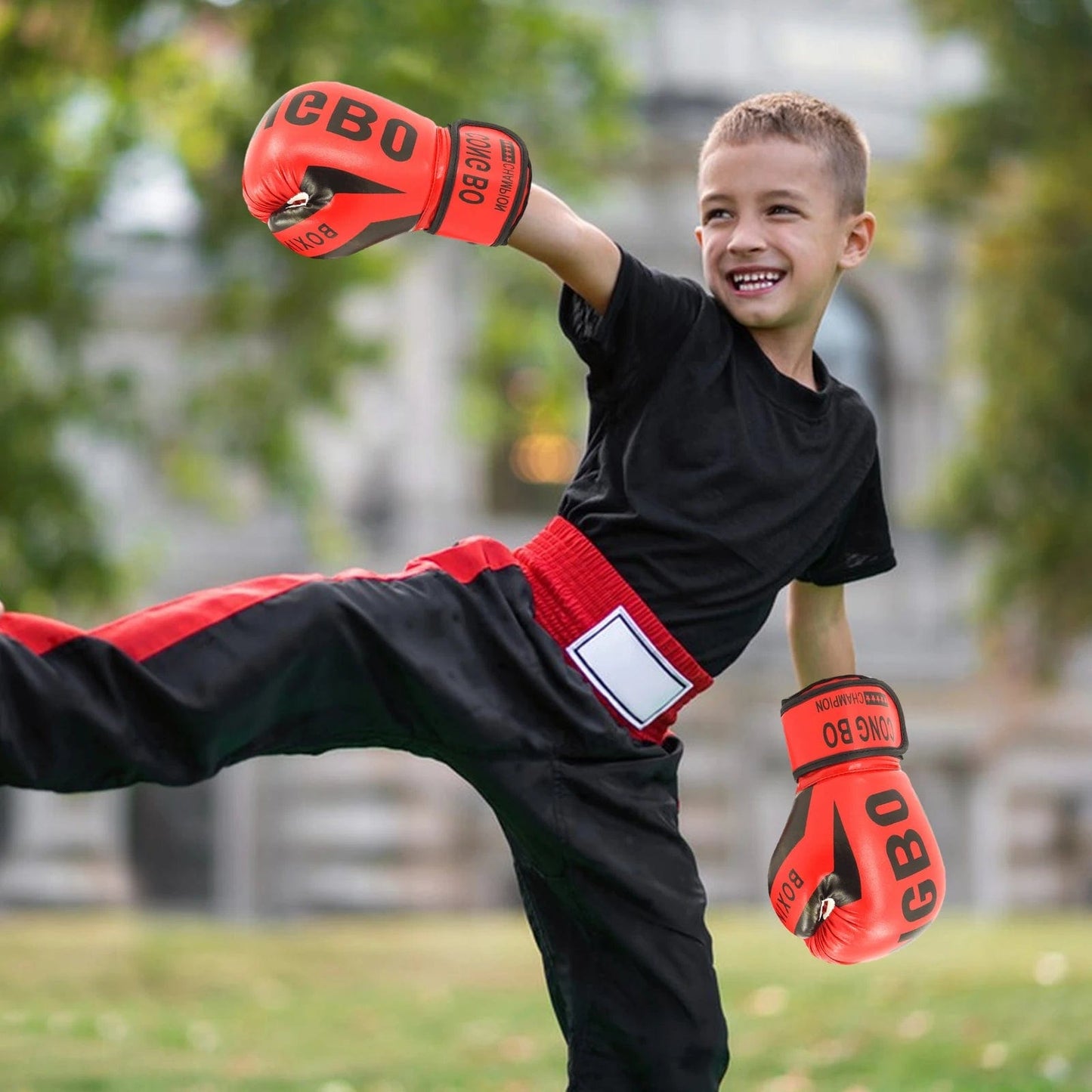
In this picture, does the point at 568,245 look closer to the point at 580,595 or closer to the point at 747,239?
the point at 747,239

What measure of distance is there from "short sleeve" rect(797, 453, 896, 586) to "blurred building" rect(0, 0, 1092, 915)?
1163 cm

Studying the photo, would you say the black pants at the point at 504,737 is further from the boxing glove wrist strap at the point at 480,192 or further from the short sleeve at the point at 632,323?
the boxing glove wrist strap at the point at 480,192

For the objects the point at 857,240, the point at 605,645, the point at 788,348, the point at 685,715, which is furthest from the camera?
the point at 685,715

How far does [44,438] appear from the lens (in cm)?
906

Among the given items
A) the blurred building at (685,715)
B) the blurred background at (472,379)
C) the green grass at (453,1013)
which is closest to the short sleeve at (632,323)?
the green grass at (453,1013)

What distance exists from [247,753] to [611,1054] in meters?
0.76

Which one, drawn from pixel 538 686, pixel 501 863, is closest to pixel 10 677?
pixel 538 686

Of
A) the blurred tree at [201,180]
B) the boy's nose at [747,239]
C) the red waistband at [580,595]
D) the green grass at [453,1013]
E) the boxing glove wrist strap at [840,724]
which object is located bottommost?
the green grass at [453,1013]

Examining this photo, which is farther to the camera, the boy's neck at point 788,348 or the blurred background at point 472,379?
the blurred background at point 472,379

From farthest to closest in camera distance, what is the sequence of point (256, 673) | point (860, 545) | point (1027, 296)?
1. point (1027, 296)
2. point (860, 545)
3. point (256, 673)

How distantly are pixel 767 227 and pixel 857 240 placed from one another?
29 cm

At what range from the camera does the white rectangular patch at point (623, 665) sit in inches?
→ 117

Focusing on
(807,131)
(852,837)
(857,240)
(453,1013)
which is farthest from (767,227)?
(453,1013)

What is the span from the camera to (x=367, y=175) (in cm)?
281
